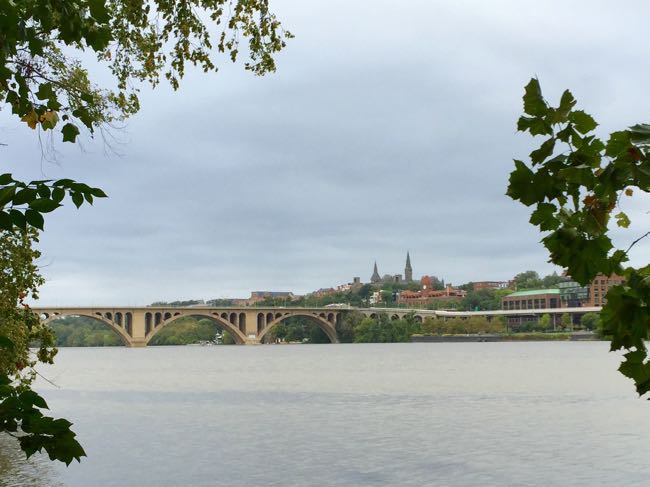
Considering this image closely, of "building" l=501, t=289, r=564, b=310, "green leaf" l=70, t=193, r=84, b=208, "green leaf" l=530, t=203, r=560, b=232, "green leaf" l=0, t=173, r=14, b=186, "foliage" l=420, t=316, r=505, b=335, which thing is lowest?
"foliage" l=420, t=316, r=505, b=335

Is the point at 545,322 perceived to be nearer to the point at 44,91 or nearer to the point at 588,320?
the point at 588,320

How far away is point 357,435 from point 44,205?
84.9 feet

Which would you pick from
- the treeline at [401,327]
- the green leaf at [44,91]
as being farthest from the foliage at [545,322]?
the green leaf at [44,91]

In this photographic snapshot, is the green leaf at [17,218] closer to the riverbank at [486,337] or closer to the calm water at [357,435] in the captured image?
the calm water at [357,435]

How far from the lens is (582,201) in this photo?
247 centimetres

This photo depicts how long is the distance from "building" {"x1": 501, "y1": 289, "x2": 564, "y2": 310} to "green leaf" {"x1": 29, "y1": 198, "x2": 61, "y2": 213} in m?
189

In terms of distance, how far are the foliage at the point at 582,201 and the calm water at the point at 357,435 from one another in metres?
17.7

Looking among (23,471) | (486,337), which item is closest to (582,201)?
(23,471)

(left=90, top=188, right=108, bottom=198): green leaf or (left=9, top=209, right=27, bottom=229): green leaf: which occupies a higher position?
(left=90, top=188, right=108, bottom=198): green leaf

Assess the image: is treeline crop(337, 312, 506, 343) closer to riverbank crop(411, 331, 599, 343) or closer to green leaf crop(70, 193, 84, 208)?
riverbank crop(411, 331, 599, 343)

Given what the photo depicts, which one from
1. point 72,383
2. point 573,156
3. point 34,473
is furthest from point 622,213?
point 72,383

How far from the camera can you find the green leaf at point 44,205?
113 inches

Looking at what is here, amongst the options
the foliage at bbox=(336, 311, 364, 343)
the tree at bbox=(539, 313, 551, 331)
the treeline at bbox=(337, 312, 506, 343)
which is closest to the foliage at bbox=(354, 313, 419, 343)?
the treeline at bbox=(337, 312, 506, 343)

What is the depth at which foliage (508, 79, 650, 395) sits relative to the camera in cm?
228
